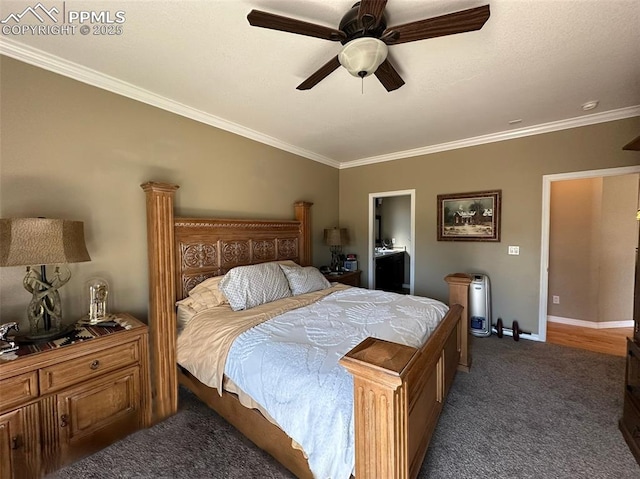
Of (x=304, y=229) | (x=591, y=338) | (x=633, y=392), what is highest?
(x=304, y=229)

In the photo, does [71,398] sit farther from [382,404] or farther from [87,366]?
[382,404]

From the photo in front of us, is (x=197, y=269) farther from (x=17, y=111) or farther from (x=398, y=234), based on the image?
(x=398, y=234)

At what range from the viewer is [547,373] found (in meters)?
2.59

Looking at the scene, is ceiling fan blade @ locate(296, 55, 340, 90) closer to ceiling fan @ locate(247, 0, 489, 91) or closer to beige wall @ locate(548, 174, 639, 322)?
ceiling fan @ locate(247, 0, 489, 91)

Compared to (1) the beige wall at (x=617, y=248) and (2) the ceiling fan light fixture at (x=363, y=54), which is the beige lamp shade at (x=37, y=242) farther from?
(1) the beige wall at (x=617, y=248)

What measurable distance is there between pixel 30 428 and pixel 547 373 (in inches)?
156

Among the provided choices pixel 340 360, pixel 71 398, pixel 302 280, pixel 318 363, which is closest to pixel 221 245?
pixel 302 280

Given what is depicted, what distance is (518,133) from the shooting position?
3.34 meters

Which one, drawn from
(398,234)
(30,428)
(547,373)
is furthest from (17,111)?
(398,234)

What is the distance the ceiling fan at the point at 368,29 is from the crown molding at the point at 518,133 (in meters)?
2.65

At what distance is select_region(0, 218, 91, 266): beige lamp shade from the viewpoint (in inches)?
56.0

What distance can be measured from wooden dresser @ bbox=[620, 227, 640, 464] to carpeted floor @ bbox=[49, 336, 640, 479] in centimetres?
7

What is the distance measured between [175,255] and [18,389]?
4.07 ft

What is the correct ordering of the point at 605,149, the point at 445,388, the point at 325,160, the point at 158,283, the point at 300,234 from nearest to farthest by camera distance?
the point at 445,388 → the point at 158,283 → the point at 605,149 → the point at 300,234 → the point at 325,160
